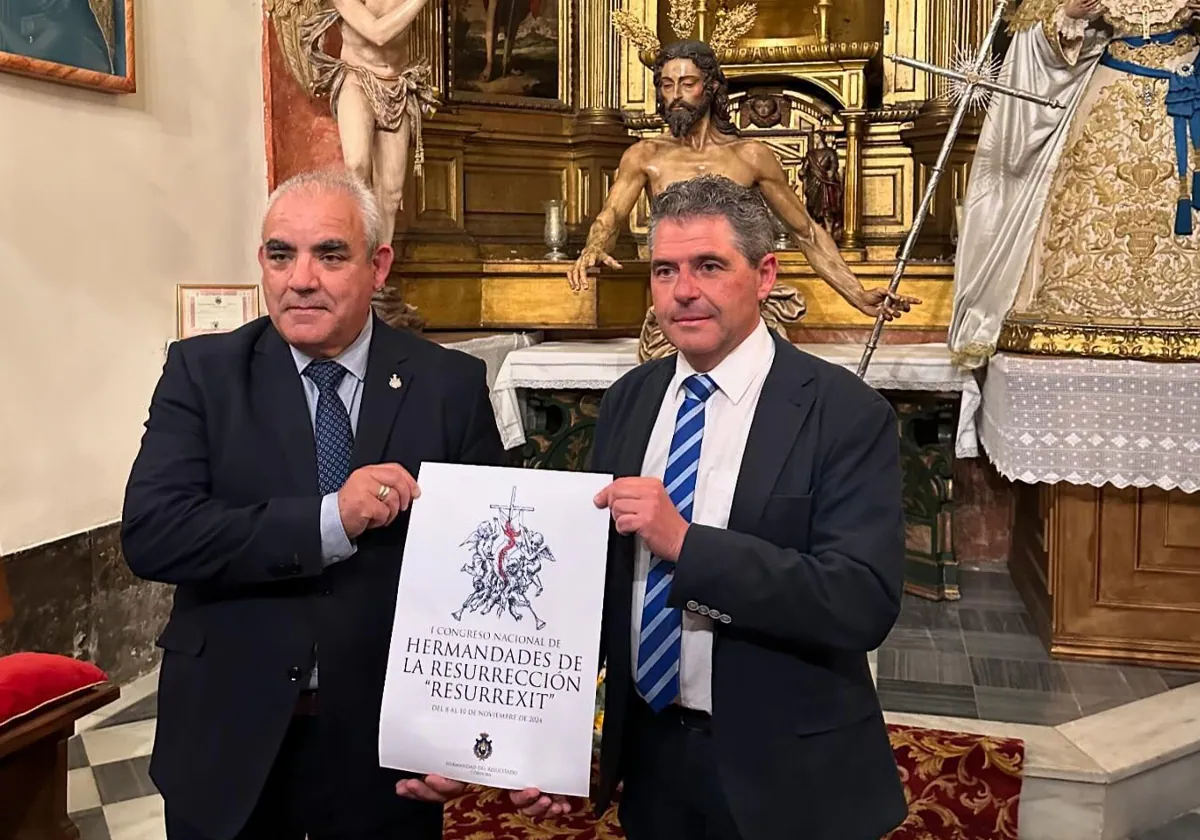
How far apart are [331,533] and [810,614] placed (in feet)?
2.40

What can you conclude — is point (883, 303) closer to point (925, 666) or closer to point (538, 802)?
point (925, 666)

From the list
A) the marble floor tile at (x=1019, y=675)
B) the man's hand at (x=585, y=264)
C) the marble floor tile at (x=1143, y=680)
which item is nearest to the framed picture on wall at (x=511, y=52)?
the man's hand at (x=585, y=264)

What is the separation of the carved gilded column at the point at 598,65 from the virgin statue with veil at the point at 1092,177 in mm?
2932

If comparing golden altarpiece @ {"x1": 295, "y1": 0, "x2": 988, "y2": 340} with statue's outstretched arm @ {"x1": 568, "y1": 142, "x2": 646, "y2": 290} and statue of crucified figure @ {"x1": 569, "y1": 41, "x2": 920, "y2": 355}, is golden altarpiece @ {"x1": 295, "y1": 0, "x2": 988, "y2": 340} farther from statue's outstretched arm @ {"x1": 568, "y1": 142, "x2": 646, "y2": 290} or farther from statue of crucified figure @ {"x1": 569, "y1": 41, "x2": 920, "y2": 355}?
statue of crucified figure @ {"x1": 569, "y1": 41, "x2": 920, "y2": 355}

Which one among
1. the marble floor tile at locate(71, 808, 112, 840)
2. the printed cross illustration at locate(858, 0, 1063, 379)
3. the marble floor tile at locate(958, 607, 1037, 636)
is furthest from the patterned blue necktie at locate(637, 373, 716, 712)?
the marble floor tile at locate(958, 607, 1037, 636)

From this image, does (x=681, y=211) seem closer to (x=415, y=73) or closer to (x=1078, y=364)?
(x=1078, y=364)

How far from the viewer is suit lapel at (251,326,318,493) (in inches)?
73.7

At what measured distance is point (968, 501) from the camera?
6.23 m

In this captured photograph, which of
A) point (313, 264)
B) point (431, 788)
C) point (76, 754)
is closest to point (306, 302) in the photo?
point (313, 264)

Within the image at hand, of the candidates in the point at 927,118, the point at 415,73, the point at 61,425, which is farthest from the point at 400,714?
the point at 927,118

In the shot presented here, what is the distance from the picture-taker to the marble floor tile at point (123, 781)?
139 inches

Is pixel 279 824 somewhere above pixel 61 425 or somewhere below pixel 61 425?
below

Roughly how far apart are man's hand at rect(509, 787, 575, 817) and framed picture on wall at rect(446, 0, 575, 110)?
18.9ft

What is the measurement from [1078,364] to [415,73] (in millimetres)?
3055
